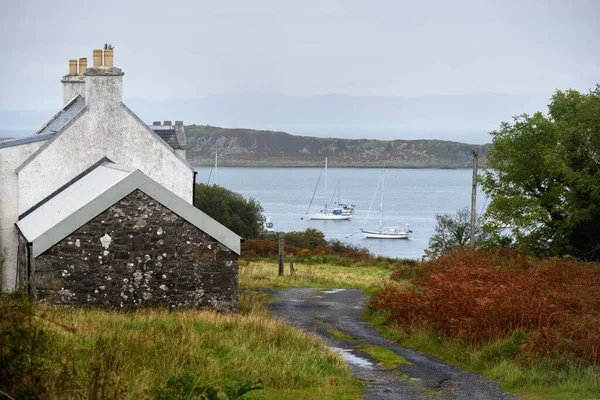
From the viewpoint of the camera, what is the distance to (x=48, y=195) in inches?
971

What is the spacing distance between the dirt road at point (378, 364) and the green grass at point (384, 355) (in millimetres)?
124

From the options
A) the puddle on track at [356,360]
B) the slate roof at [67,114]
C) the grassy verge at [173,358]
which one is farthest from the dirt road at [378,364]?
the slate roof at [67,114]

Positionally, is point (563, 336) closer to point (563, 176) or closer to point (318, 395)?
point (318, 395)

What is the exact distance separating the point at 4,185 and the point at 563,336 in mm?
16312

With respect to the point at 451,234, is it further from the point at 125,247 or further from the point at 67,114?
the point at 125,247

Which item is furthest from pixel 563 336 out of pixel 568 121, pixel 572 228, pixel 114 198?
pixel 568 121

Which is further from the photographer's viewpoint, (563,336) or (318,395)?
(563,336)

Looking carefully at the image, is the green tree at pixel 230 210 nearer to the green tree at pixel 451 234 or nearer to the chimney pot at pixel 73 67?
the green tree at pixel 451 234

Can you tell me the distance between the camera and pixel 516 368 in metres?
14.8

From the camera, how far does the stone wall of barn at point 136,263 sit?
744 inches

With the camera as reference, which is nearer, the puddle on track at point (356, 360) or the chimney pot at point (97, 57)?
the puddle on track at point (356, 360)

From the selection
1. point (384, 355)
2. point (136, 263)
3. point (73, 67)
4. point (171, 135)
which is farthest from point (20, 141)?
point (384, 355)

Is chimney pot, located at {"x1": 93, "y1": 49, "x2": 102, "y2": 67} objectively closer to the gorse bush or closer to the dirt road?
the dirt road

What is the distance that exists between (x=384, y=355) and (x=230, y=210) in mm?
55736
